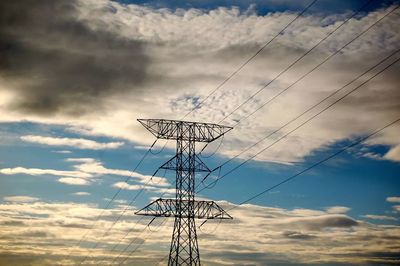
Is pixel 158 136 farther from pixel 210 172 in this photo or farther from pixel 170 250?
pixel 170 250

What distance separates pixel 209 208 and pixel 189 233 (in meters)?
2.79

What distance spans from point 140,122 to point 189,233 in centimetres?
1059

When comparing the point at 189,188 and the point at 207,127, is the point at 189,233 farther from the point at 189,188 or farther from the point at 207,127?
the point at 207,127

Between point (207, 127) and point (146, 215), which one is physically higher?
point (207, 127)

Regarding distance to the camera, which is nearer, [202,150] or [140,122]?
[140,122]

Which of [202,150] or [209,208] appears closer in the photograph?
[209,208]

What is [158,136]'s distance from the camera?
4788cm

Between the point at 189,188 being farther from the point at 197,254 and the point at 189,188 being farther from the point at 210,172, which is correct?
the point at 197,254

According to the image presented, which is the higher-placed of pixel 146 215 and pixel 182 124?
pixel 182 124

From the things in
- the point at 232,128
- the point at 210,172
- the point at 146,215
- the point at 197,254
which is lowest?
the point at 197,254

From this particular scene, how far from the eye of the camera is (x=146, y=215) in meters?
47.2

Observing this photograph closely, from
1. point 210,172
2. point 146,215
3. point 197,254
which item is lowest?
point 197,254

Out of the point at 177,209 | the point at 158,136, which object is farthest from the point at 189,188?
the point at 158,136

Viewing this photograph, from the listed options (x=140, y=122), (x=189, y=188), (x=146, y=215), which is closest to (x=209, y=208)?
(x=189, y=188)
